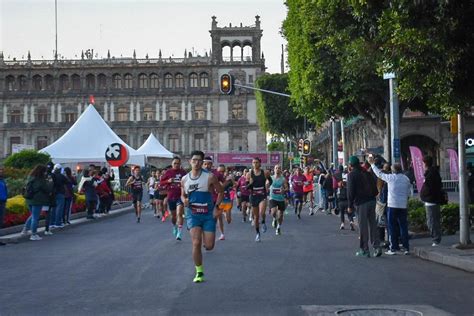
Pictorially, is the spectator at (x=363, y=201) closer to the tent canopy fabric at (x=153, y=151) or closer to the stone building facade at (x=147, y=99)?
the tent canopy fabric at (x=153, y=151)

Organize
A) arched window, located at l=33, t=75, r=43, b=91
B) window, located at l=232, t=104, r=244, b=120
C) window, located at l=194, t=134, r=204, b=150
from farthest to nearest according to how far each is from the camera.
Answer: arched window, located at l=33, t=75, r=43, b=91, window, located at l=232, t=104, r=244, b=120, window, located at l=194, t=134, r=204, b=150

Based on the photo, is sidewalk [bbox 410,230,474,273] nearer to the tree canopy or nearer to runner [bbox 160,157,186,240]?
the tree canopy

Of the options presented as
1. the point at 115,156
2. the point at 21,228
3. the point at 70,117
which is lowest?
the point at 21,228

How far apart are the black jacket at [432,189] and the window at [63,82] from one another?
84.9 m

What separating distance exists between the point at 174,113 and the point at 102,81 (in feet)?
33.8

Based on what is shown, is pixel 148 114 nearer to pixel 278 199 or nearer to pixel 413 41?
pixel 278 199

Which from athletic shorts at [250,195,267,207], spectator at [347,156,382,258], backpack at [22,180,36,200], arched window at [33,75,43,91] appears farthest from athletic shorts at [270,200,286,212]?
arched window at [33,75,43,91]

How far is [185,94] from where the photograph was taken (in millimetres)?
→ 94938

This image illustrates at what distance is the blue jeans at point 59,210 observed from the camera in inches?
832

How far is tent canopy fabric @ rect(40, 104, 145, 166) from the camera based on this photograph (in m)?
38.2

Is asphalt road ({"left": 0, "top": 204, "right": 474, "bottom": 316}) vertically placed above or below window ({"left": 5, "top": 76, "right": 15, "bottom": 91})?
below

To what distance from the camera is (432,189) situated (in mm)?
14883

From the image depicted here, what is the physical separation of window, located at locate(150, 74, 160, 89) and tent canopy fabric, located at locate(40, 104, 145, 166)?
181ft

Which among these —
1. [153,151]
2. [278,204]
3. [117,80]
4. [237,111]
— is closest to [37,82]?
[117,80]
